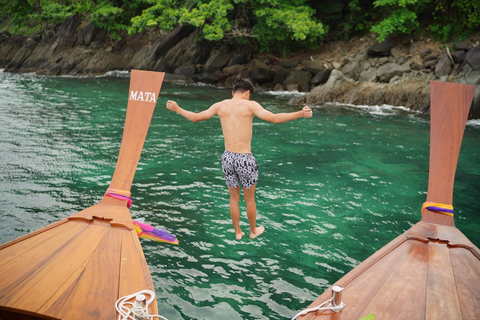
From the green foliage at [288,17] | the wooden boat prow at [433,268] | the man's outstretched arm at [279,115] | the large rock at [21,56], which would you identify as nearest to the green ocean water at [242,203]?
the wooden boat prow at [433,268]

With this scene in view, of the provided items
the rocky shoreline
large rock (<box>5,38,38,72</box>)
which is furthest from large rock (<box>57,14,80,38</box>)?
large rock (<box>5,38,38,72</box>)

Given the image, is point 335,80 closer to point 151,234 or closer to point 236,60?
point 236,60

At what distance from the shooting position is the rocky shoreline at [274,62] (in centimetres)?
2000

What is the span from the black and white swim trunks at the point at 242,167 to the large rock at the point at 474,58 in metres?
16.8

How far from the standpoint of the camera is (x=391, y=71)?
2117 cm

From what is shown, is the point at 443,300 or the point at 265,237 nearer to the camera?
the point at 443,300

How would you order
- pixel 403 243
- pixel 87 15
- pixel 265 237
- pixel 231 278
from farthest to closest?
pixel 87 15 < pixel 265 237 < pixel 231 278 < pixel 403 243

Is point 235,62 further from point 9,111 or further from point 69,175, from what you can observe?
point 69,175

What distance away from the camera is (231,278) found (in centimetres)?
563

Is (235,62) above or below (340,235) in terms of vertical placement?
above

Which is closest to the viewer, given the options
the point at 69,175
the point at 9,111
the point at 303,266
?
the point at 303,266


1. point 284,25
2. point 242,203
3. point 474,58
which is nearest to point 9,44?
point 284,25

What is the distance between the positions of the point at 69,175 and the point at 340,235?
5.97 meters

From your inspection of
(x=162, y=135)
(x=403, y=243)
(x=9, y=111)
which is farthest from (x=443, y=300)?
(x=9, y=111)
